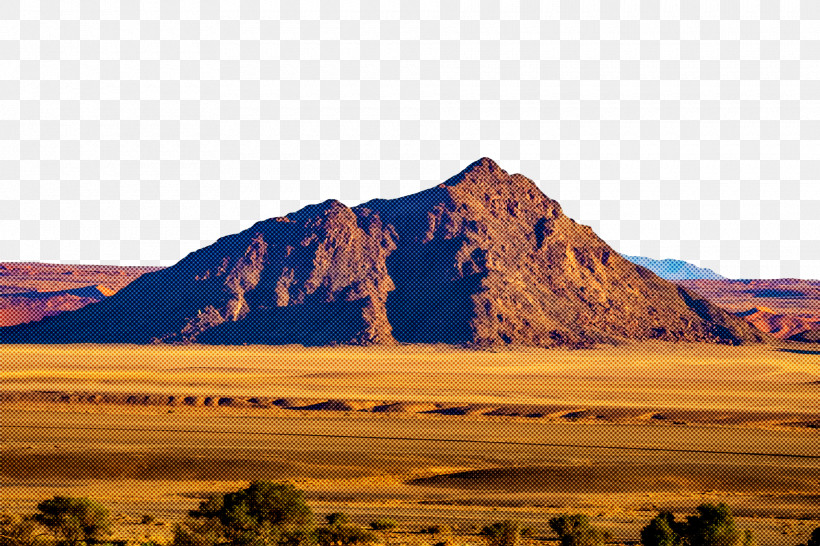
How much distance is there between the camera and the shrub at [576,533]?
2216 centimetres

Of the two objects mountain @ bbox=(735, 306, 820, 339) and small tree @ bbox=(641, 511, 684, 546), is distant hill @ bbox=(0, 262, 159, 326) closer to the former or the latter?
mountain @ bbox=(735, 306, 820, 339)

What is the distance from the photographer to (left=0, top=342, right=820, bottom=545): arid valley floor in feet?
101

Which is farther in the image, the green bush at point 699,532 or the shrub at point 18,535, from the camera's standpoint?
the green bush at point 699,532

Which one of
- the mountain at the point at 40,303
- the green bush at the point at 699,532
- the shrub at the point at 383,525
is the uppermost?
the mountain at the point at 40,303

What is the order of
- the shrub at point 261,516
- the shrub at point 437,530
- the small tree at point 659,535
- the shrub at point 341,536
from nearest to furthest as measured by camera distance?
the small tree at point 659,535 < the shrub at point 261,516 < the shrub at point 341,536 < the shrub at point 437,530

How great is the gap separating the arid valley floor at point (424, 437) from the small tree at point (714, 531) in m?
3.07

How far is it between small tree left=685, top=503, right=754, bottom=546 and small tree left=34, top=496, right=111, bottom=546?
11742 mm

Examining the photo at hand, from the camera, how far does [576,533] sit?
2238 centimetres

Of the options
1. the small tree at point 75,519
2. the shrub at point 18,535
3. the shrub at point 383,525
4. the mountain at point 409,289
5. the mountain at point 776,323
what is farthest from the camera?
the mountain at point 776,323

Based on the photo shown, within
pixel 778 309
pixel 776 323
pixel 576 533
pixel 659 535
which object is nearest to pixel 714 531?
pixel 659 535

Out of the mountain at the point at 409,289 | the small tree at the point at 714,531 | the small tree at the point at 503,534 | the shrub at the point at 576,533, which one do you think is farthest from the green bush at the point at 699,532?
the mountain at the point at 409,289

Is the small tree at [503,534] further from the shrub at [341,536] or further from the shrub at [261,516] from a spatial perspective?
the shrub at [261,516]

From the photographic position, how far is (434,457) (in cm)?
3875

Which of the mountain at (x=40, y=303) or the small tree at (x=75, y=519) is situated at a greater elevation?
the mountain at (x=40, y=303)
